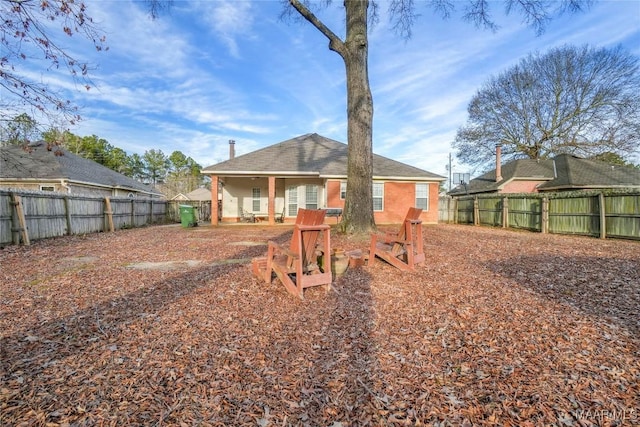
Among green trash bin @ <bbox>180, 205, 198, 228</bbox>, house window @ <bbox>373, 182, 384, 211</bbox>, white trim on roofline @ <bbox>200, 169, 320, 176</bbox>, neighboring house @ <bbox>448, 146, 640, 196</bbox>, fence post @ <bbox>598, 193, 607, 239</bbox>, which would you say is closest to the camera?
fence post @ <bbox>598, 193, 607, 239</bbox>

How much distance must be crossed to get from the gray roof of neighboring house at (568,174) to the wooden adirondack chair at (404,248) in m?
20.1

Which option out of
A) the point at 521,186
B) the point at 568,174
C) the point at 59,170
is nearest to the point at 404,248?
the point at 59,170

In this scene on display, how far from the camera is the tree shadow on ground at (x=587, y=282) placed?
3.57 meters

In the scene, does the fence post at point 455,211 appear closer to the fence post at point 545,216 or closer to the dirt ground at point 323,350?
the fence post at point 545,216

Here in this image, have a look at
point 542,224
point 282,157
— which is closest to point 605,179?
point 542,224

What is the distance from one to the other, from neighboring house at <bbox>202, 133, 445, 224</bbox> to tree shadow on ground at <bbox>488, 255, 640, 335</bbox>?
10.5 m

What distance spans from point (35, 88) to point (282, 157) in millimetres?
13423

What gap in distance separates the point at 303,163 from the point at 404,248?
39.6 feet

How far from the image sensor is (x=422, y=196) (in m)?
17.7

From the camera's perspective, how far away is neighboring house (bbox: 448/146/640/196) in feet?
63.9

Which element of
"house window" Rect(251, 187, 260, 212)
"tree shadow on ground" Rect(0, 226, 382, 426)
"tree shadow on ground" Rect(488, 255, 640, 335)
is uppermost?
"house window" Rect(251, 187, 260, 212)

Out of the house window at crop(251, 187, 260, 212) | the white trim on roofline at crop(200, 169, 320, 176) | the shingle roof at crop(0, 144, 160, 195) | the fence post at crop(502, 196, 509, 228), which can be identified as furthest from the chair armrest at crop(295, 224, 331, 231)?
the shingle roof at crop(0, 144, 160, 195)

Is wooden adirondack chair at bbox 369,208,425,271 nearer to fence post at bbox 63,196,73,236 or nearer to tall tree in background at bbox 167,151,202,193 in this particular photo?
fence post at bbox 63,196,73,236

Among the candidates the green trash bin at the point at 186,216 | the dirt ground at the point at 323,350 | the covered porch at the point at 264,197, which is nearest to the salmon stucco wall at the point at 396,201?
the covered porch at the point at 264,197
